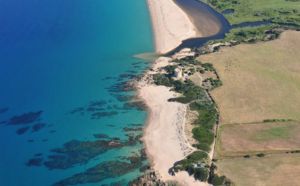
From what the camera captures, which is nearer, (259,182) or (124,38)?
(259,182)

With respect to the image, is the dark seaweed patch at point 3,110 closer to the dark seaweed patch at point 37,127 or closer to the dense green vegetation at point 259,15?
the dark seaweed patch at point 37,127

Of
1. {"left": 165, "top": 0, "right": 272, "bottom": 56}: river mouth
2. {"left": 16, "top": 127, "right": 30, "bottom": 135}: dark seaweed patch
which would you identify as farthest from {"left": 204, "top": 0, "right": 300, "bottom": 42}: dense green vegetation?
{"left": 16, "top": 127, "right": 30, "bottom": 135}: dark seaweed patch

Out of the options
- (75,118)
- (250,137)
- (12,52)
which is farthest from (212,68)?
(12,52)

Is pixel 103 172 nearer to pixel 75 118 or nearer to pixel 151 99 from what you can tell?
pixel 75 118

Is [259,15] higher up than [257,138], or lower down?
higher up

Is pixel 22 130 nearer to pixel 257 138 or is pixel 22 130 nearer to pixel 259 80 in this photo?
pixel 257 138

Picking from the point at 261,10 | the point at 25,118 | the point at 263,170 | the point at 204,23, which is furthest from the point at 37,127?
the point at 261,10
